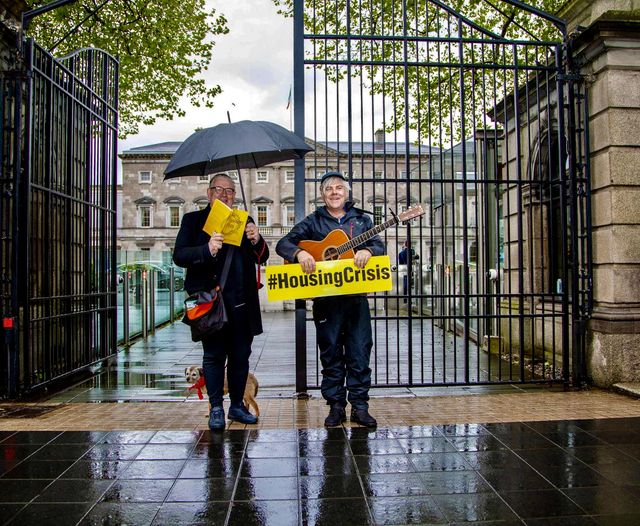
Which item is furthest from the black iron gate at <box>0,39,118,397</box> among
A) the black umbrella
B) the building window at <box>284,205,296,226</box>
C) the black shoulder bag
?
the building window at <box>284,205,296,226</box>

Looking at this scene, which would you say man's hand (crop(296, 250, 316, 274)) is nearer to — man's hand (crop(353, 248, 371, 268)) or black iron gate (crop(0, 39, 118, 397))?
man's hand (crop(353, 248, 371, 268))

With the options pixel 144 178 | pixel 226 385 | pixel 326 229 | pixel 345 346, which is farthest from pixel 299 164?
pixel 144 178

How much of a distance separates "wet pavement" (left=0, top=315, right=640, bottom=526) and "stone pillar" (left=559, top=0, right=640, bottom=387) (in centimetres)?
51

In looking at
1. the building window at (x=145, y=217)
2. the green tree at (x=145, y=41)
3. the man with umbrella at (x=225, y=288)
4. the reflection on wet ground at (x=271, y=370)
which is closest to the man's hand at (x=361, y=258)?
the reflection on wet ground at (x=271, y=370)

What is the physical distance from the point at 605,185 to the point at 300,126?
11.4 ft

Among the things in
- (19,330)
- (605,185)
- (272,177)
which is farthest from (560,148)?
(272,177)

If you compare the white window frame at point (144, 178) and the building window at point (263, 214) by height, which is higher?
the white window frame at point (144, 178)

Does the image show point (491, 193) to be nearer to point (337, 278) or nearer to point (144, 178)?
point (337, 278)

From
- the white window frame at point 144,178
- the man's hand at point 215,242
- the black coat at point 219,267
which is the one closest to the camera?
the man's hand at point 215,242

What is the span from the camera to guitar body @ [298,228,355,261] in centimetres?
551

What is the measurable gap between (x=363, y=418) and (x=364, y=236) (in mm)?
1553

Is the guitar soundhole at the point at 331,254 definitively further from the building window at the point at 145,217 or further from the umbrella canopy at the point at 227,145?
the building window at the point at 145,217

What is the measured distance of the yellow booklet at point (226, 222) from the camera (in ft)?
16.7

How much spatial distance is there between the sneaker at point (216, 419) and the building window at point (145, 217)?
6924 cm
